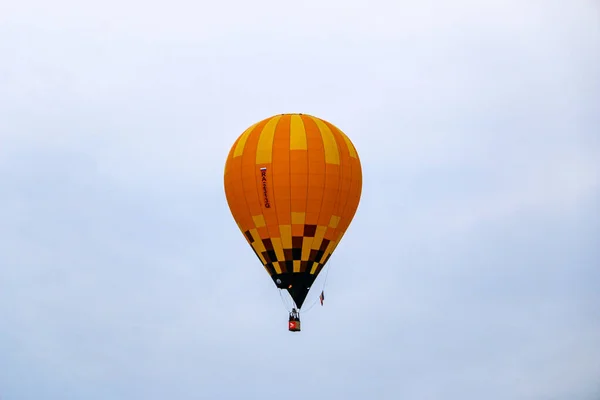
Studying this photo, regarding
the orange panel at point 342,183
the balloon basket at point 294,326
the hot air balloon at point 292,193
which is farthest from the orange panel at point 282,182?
the balloon basket at point 294,326

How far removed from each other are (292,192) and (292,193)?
4 centimetres

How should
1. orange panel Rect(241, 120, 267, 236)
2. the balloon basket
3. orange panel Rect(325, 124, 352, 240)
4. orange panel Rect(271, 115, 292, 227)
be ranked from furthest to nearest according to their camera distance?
1. orange panel Rect(325, 124, 352, 240)
2. orange panel Rect(241, 120, 267, 236)
3. orange panel Rect(271, 115, 292, 227)
4. the balloon basket

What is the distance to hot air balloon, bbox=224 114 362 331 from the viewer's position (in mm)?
74375

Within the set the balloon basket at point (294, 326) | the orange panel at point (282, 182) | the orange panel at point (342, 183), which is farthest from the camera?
the orange panel at point (342, 183)

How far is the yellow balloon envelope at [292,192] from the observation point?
74.4m

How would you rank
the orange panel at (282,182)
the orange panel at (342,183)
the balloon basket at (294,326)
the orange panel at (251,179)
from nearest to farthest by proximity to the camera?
the balloon basket at (294,326) < the orange panel at (282,182) < the orange panel at (251,179) < the orange panel at (342,183)

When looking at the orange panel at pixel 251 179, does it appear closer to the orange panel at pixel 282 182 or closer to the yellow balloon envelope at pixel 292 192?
the yellow balloon envelope at pixel 292 192

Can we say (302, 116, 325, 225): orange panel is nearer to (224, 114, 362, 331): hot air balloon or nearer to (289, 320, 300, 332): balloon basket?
(224, 114, 362, 331): hot air balloon

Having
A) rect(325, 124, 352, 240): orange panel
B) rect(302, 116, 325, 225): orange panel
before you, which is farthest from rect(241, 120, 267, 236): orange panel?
rect(325, 124, 352, 240): orange panel

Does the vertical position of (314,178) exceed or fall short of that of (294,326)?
it exceeds it

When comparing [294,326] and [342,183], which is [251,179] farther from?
[294,326]

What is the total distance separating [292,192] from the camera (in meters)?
74.3

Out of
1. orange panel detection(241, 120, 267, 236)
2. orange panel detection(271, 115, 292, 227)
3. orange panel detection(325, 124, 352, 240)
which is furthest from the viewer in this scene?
orange panel detection(325, 124, 352, 240)

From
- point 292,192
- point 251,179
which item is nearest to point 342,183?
point 292,192
